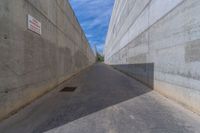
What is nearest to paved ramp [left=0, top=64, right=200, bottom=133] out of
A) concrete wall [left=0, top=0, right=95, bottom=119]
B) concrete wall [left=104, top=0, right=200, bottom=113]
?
concrete wall [left=0, top=0, right=95, bottom=119]

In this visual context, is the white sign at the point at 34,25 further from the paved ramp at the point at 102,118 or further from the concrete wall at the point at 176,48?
the concrete wall at the point at 176,48

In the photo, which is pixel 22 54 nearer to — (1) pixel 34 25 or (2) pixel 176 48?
(1) pixel 34 25

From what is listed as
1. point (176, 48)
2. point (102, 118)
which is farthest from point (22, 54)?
point (176, 48)

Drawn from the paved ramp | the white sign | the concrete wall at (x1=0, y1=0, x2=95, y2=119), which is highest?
the white sign

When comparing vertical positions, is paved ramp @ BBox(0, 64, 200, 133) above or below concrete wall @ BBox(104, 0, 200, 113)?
below

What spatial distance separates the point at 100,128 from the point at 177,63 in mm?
2488

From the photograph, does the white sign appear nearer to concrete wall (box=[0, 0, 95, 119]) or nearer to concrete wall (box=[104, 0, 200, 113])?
concrete wall (box=[0, 0, 95, 119])

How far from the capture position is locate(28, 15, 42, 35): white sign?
3736 millimetres

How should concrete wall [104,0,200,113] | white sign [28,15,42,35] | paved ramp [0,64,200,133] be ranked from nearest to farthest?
paved ramp [0,64,200,133] → concrete wall [104,0,200,113] → white sign [28,15,42,35]

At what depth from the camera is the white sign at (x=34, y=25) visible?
147 inches

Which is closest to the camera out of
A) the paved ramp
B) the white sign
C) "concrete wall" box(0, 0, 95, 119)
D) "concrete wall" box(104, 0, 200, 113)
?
the paved ramp

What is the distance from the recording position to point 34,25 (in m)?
3.95

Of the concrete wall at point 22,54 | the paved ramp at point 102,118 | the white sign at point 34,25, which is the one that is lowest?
the paved ramp at point 102,118

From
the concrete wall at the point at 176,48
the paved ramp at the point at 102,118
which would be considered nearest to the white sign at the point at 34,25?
the paved ramp at the point at 102,118
